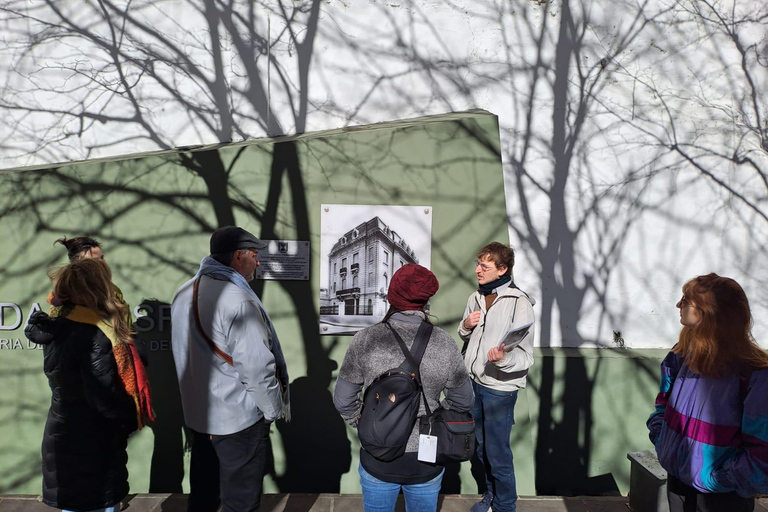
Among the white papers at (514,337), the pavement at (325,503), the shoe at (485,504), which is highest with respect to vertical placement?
the white papers at (514,337)

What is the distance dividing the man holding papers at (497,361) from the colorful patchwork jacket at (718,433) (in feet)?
4.13

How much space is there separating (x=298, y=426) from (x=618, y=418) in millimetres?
2822

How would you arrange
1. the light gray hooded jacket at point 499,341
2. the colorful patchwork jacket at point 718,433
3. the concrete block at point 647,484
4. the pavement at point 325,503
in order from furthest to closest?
the pavement at point 325,503 → the concrete block at point 647,484 → the light gray hooded jacket at point 499,341 → the colorful patchwork jacket at point 718,433

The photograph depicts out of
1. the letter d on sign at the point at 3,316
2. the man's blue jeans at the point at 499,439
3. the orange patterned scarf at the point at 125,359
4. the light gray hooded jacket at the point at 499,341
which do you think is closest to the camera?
the orange patterned scarf at the point at 125,359

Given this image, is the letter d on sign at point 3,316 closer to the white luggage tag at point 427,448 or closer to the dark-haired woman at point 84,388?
the dark-haired woman at point 84,388

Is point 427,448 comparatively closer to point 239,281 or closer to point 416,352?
point 416,352

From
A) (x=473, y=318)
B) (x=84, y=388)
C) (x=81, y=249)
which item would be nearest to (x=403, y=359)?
(x=473, y=318)

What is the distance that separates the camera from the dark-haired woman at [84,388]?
2854 millimetres

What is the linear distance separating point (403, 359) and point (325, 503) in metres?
2.41

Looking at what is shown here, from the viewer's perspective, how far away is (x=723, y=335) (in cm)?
244

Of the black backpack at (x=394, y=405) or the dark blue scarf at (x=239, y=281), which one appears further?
the dark blue scarf at (x=239, y=281)

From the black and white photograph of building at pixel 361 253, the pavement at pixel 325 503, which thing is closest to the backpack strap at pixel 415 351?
the black and white photograph of building at pixel 361 253

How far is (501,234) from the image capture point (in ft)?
15.4

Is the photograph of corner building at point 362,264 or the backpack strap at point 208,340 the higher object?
the photograph of corner building at point 362,264
